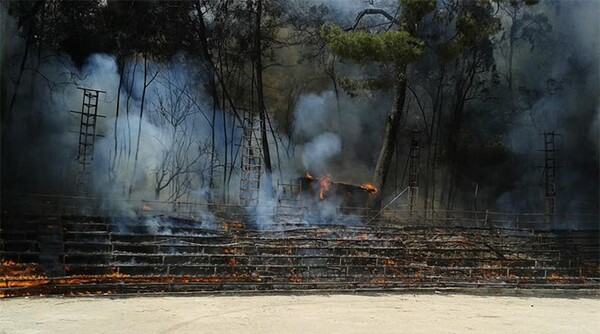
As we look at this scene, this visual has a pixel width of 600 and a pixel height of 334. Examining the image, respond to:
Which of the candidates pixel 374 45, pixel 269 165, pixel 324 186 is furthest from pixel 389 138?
pixel 269 165

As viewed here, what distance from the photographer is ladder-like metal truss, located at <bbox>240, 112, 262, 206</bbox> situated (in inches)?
536

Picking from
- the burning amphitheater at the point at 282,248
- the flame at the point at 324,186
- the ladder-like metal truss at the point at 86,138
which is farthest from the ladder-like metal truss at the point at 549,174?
the ladder-like metal truss at the point at 86,138

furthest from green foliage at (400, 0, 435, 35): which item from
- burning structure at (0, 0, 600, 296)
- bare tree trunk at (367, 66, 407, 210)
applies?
bare tree trunk at (367, 66, 407, 210)

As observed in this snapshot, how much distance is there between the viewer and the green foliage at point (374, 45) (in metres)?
13.9

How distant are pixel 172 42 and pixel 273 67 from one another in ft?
8.68

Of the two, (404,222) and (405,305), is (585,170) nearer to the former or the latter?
(404,222)

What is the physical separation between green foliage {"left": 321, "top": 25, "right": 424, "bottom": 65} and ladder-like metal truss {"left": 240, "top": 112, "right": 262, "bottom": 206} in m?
2.90

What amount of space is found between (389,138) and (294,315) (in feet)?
27.6

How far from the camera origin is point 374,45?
13.8 metres

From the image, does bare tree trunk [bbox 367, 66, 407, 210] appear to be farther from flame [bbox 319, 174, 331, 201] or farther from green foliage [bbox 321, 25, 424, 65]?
flame [bbox 319, 174, 331, 201]

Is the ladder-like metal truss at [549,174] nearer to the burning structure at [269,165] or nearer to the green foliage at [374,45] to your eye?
the burning structure at [269,165]

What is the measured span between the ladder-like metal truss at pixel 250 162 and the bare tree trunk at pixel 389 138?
Result: 3182mm

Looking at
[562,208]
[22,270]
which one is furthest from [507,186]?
[22,270]

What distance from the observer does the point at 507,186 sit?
52.3 ft
